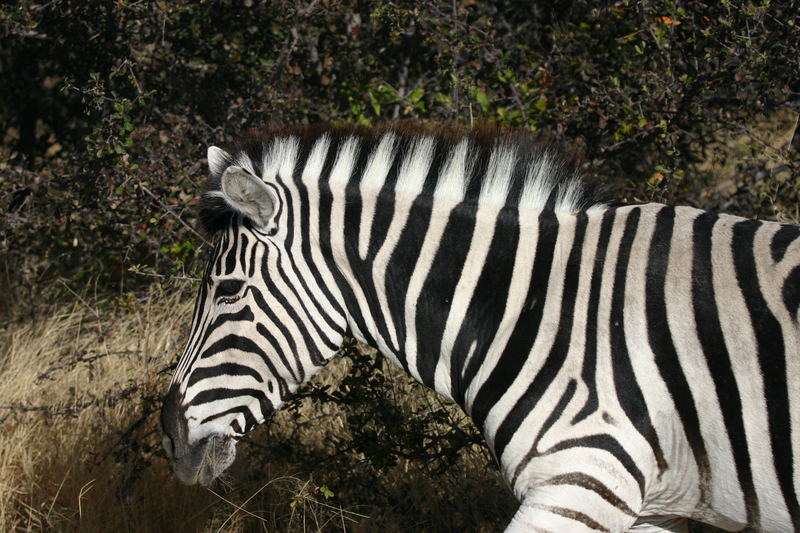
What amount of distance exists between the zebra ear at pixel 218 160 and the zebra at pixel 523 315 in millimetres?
13

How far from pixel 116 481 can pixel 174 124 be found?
2.32 meters

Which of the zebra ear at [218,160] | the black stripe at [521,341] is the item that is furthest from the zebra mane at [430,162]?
the black stripe at [521,341]

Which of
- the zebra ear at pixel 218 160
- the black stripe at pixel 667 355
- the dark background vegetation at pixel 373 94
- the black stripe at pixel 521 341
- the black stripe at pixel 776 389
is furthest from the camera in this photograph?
the dark background vegetation at pixel 373 94

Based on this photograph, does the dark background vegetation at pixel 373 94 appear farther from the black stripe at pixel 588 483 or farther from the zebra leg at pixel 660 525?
the black stripe at pixel 588 483

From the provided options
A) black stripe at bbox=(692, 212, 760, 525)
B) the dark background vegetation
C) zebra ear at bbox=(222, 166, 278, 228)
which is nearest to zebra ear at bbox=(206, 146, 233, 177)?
zebra ear at bbox=(222, 166, 278, 228)

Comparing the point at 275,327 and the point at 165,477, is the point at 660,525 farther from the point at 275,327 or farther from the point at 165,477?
the point at 165,477

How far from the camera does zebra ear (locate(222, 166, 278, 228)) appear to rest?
9.98ft

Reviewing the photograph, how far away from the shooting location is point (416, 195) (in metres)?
3.18

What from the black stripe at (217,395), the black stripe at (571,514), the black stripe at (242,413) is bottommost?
the black stripe at (242,413)

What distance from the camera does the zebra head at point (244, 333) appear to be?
125 inches

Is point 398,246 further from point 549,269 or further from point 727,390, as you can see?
point 727,390

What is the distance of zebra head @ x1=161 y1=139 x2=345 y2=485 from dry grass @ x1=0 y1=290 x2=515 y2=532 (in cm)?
78

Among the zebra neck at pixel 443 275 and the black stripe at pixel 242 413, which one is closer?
the zebra neck at pixel 443 275

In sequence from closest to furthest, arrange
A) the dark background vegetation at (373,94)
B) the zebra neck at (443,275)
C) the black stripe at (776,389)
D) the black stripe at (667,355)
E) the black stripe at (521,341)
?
the black stripe at (776,389) → the black stripe at (667,355) → the black stripe at (521,341) → the zebra neck at (443,275) → the dark background vegetation at (373,94)
